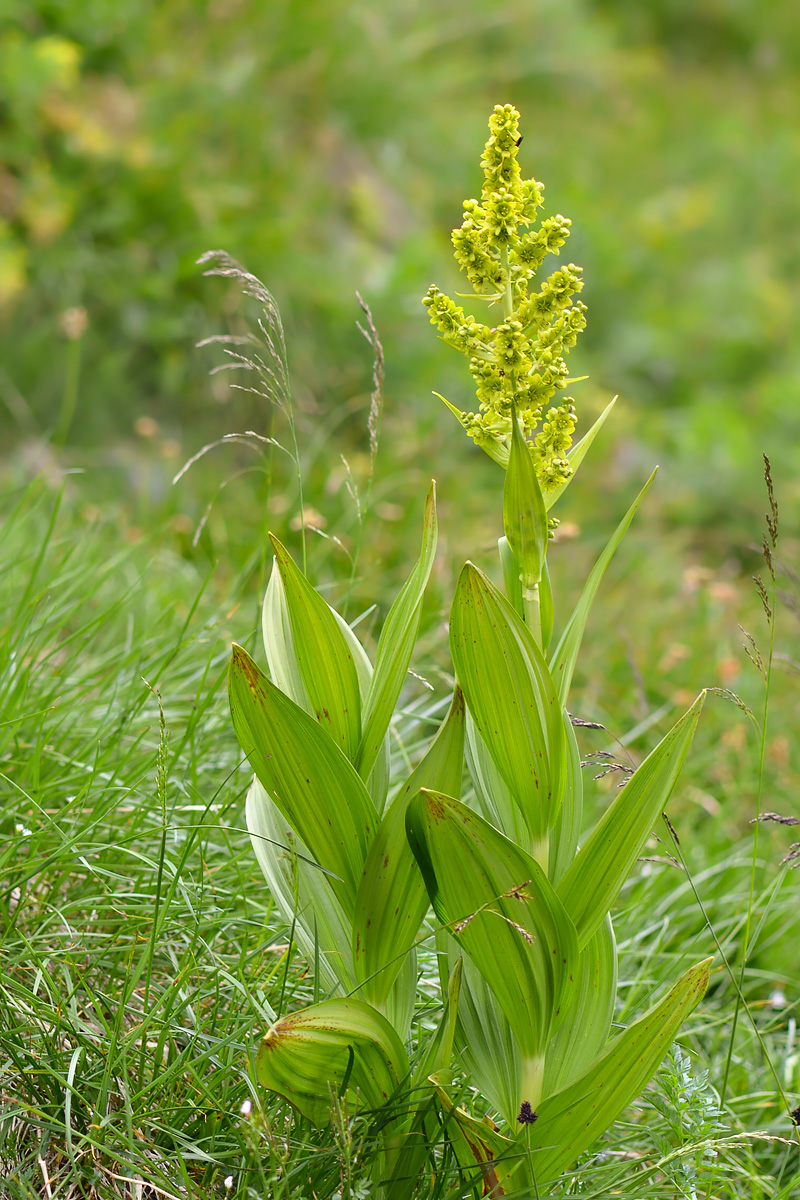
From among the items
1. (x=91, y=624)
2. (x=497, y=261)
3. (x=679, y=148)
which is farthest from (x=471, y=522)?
(x=679, y=148)

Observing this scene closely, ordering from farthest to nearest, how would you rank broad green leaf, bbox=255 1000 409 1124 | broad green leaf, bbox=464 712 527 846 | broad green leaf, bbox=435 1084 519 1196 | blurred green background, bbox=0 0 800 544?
blurred green background, bbox=0 0 800 544, broad green leaf, bbox=464 712 527 846, broad green leaf, bbox=435 1084 519 1196, broad green leaf, bbox=255 1000 409 1124

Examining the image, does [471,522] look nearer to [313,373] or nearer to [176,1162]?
[313,373]

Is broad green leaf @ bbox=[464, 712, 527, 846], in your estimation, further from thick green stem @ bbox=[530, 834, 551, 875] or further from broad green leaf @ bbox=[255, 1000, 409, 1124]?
broad green leaf @ bbox=[255, 1000, 409, 1124]

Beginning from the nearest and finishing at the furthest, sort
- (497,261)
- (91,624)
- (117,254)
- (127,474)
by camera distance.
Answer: (497,261)
(91,624)
(127,474)
(117,254)

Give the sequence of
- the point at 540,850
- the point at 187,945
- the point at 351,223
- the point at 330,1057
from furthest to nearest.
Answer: the point at 351,223
the point at 187,945
the point at 540,850
the point at 330,1057

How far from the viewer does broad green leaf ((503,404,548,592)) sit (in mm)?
1141

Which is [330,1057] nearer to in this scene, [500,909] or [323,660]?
[500,909]

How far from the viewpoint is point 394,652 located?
1241 millimetres

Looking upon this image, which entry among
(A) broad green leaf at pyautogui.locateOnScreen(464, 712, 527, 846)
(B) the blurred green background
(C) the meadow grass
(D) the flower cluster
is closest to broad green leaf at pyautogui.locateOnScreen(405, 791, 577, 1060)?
(A) broad green leaf at pyautogui.locateOnScreen(464, 712, 527, 846)

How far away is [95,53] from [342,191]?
1455 mm

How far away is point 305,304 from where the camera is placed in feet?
15.3

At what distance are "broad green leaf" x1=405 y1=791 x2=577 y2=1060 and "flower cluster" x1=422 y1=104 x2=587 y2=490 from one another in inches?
17.5

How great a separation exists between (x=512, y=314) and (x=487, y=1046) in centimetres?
95

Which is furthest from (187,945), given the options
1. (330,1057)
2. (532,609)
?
(532,609)
